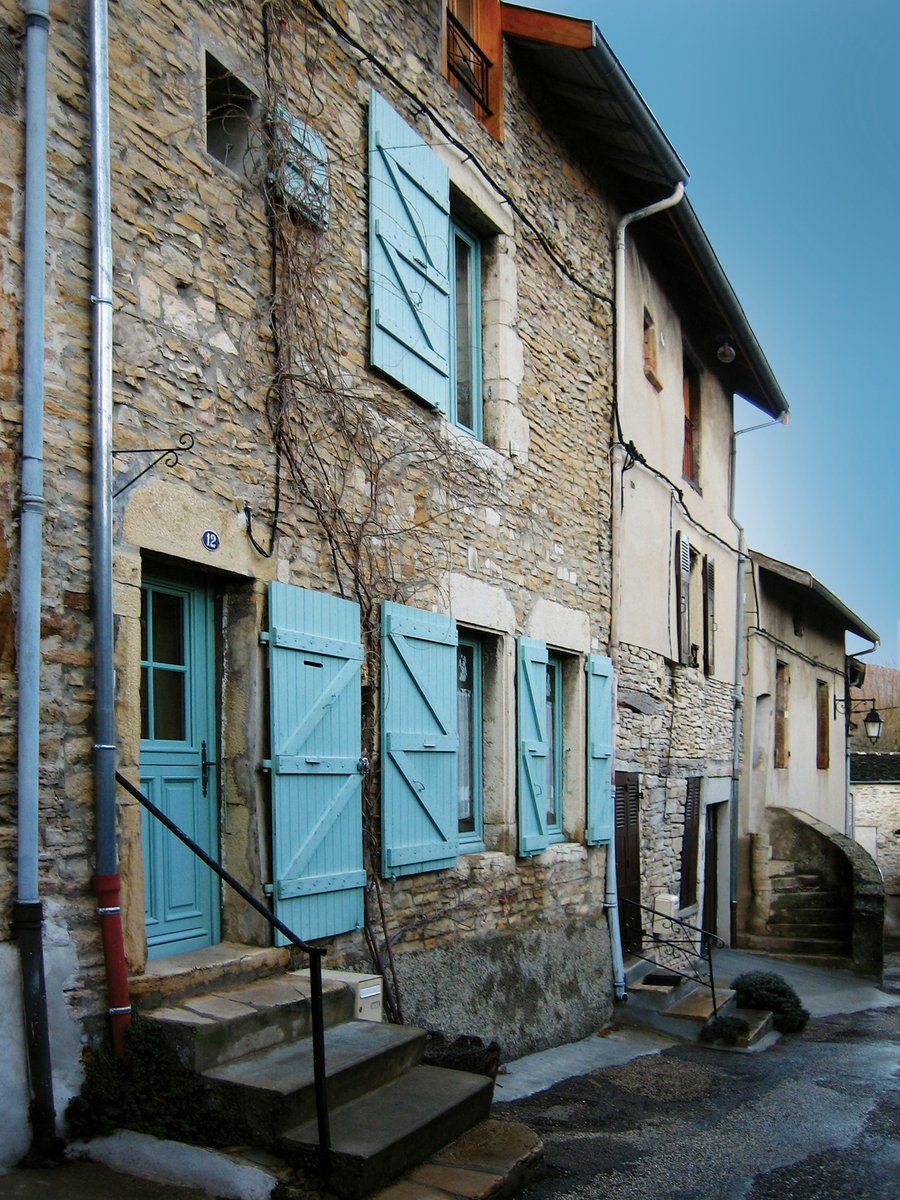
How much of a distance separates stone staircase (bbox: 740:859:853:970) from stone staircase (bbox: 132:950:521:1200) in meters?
9.29

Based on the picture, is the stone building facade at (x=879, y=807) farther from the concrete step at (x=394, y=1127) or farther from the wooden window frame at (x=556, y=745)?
the concrete step at (x=394, y=1127)

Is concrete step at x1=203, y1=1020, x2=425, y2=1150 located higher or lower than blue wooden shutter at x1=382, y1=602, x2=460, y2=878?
lower

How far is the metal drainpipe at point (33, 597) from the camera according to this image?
12.0ft

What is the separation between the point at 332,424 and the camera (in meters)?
5.53

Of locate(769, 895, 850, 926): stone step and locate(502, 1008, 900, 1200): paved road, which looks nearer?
locate(502, 1008, 900, 1200): paved road

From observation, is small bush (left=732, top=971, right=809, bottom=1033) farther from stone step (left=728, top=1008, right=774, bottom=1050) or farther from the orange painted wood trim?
the orange painted wood trim

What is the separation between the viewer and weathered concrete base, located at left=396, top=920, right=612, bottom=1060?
600 cm

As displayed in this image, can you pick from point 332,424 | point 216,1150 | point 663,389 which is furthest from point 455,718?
point 663,389

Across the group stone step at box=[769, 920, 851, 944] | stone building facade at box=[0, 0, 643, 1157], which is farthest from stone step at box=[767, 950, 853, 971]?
stone building facade at box=[0, 0, 643, 1157]

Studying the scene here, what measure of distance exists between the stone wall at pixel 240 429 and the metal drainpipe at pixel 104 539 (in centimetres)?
5

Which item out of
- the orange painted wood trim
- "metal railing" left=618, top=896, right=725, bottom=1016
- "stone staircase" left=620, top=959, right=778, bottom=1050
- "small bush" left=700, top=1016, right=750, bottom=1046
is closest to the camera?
the orange painted wood trim

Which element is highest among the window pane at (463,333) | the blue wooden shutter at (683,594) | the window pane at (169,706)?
the window pane at (463,333)

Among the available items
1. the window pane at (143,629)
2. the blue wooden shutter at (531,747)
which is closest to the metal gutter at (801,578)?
the blue wooden shutter at (531,747)

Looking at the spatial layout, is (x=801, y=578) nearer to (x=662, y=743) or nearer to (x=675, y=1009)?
(x=662, y=743)
